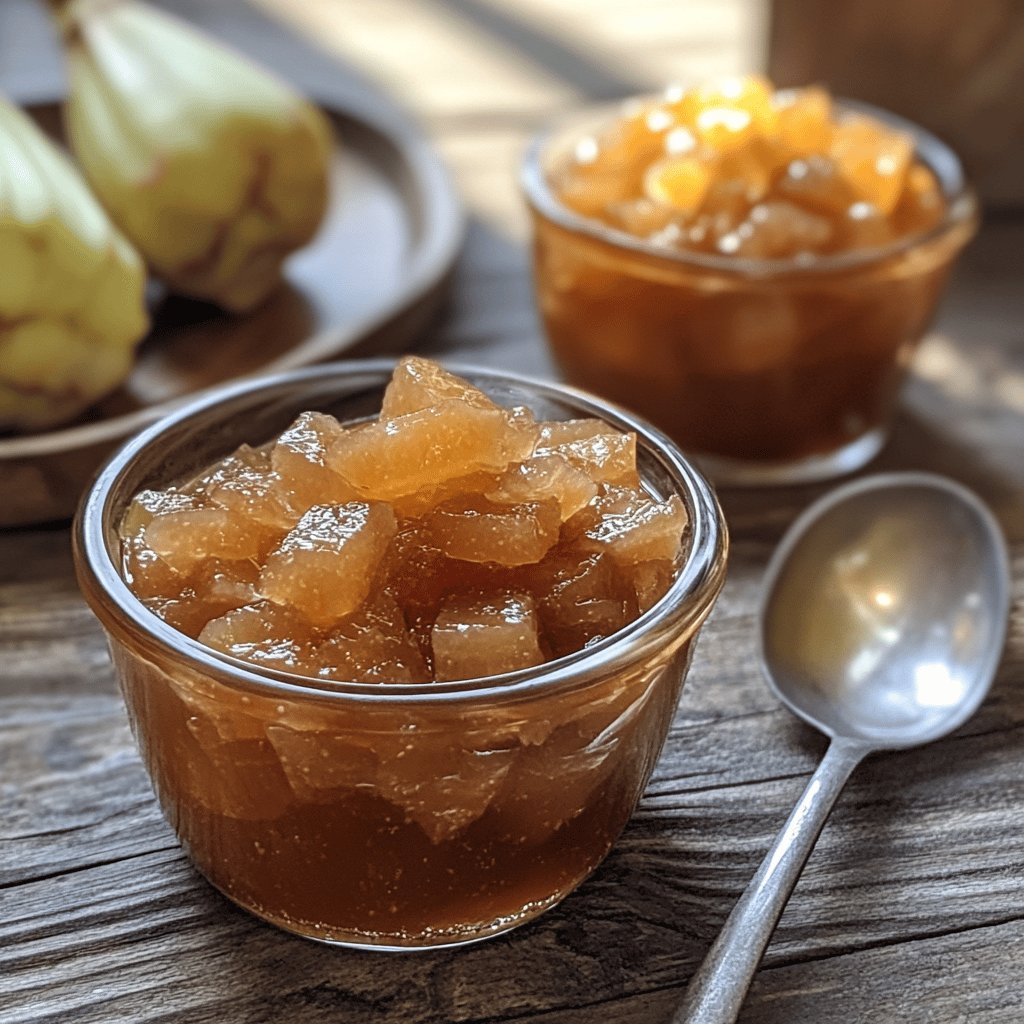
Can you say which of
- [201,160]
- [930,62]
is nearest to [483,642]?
[201,160]

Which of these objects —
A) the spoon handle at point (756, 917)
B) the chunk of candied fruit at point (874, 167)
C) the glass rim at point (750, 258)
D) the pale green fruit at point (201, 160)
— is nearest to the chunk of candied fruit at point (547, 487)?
the spoon handle at point (756, 917)

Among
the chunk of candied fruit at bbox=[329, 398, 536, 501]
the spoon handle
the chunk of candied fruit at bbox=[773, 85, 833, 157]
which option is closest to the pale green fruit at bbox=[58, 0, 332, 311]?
the chunk of candied fruit at bbox=[773, 85, 833, 157]

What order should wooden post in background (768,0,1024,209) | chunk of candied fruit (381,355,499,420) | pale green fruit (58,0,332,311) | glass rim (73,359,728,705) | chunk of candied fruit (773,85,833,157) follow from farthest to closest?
wooden post in background (768,0,1024,209) < pale green fruit (58,0,332,311) < chunk of candied fruit (773,85,833,157) < chunk of candied fruit (381,355,499,420) < glass rim (73,359,728,705)

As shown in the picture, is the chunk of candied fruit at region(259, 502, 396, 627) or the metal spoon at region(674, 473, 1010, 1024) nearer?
the chunk of candied fruit at region(259, 502, 396, 627)

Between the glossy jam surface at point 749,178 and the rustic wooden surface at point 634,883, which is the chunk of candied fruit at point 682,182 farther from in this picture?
the rustic wooden surface at point 634,883

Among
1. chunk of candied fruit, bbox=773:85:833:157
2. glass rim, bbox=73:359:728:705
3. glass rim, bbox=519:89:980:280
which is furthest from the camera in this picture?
chunk of candied fruit, bbox=773:85:833:157

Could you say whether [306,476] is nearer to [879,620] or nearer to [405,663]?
[405,663]

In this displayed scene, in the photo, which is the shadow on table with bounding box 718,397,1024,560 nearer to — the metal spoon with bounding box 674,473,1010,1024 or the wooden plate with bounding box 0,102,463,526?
the metal spoon with bounding box 674,473,1010,1024
